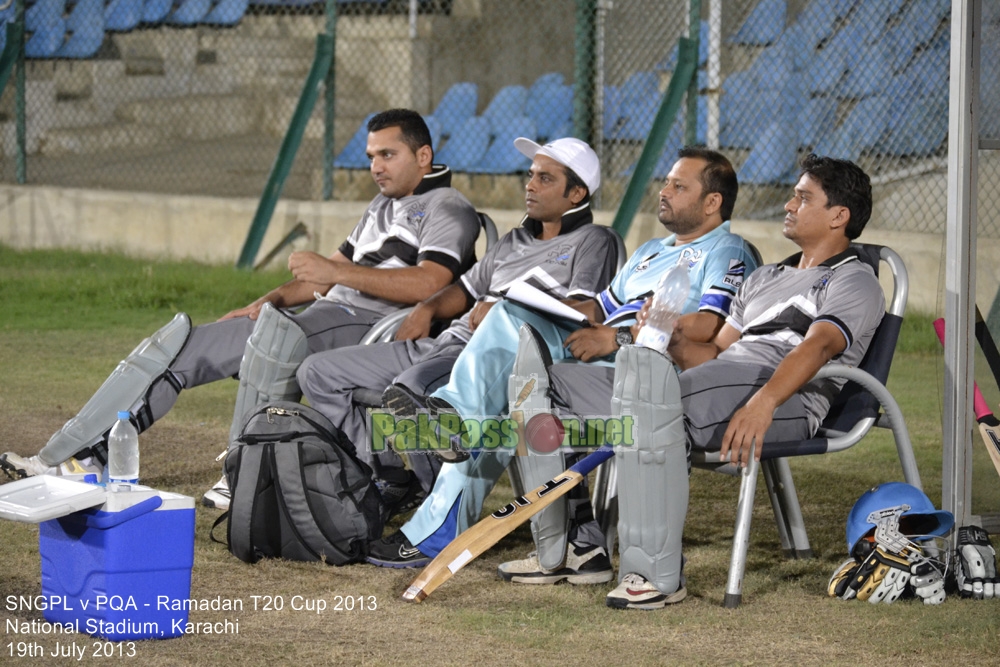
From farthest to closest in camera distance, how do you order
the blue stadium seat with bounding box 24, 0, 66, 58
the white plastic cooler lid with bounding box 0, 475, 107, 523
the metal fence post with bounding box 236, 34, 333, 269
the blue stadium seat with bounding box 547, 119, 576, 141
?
1. the blue stadium seat with bounding box 24, 0, 66, 58
2. the blue stadium seat with bounding box 547, 119, 576, 141
3. the metal fence post with bounding box 236, 34, 333, 269
4. the white plastic cooler lid with bounding box 0, 475, 107, 523

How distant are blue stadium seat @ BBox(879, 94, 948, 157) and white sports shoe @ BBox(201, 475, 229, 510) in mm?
6358

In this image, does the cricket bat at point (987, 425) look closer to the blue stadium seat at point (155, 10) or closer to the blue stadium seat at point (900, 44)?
the blue stadium seat at point (900, 44)

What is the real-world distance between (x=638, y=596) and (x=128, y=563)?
137 cm

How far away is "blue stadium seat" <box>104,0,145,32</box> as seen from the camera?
52.1 feet

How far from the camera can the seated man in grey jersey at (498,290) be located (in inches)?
187

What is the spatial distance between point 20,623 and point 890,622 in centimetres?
230

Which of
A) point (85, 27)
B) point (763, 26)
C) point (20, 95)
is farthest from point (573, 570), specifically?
point (85, 27)

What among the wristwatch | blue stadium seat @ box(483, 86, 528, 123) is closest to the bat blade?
the wristwatch

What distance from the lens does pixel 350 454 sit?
441 centimetres

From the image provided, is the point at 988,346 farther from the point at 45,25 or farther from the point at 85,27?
the point at 85,27

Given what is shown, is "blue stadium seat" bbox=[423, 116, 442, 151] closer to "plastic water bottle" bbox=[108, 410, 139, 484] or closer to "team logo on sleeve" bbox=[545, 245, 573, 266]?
"team logo on sleeve" bbox=[545, 245, 573, 266]

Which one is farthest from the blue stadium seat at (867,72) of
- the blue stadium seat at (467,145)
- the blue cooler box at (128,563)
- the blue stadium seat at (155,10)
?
the blue stadium seat at (155,10)

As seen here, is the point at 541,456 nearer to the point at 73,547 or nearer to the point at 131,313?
the point at 73,547

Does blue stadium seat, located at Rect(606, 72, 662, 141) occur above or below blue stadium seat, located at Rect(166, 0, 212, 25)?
below
